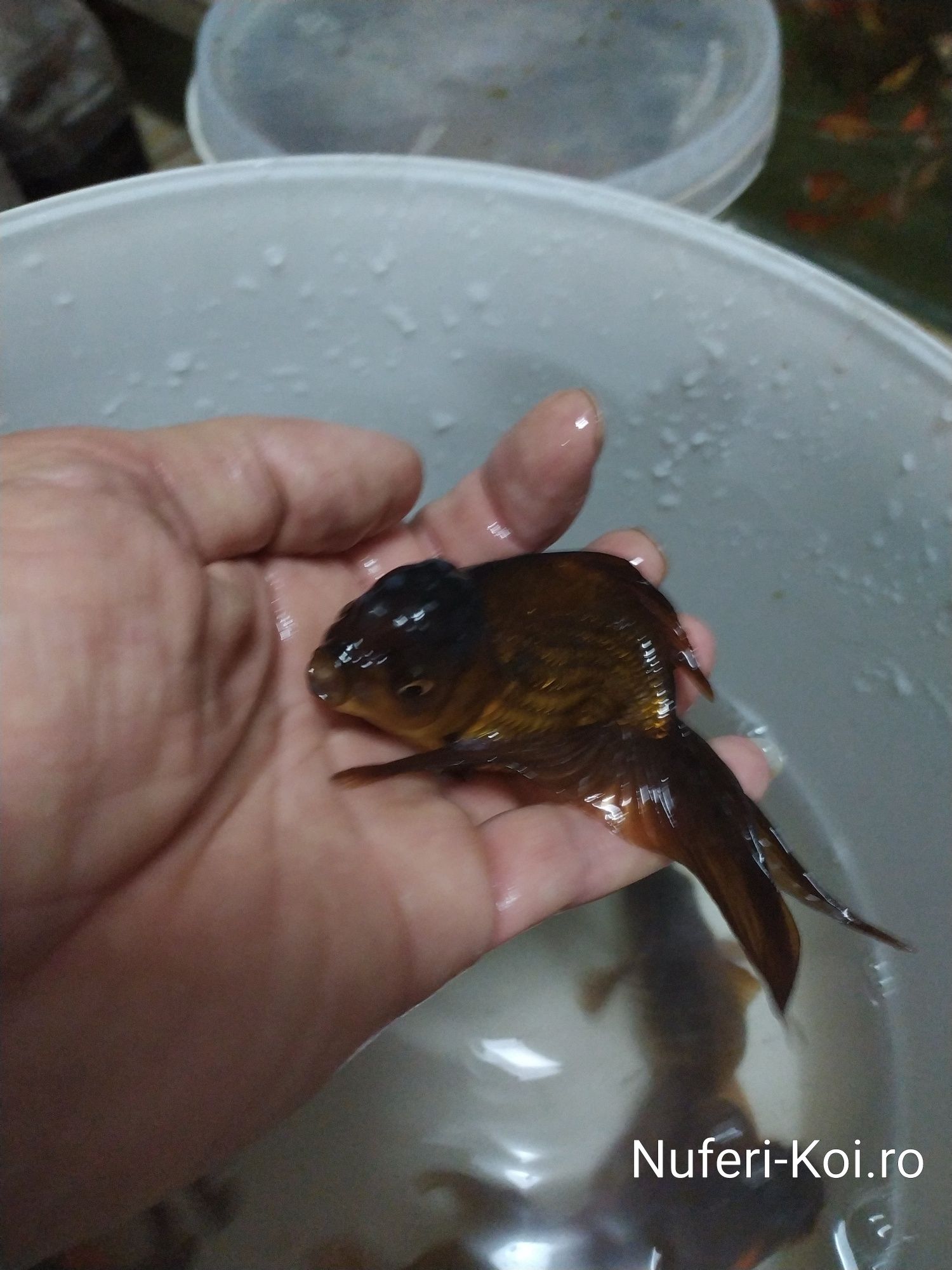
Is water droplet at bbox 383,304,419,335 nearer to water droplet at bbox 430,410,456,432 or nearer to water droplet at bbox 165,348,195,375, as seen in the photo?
water droplet at bbox 430,410,456,432

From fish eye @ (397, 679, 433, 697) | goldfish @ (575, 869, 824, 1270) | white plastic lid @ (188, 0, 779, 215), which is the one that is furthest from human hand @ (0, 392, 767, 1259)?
white plastic lid @ (188, 0, 779, 215)

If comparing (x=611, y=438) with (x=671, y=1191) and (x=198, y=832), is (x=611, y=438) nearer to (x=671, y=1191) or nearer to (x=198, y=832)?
(x=198, y=832)

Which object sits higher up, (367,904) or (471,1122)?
(367,904)

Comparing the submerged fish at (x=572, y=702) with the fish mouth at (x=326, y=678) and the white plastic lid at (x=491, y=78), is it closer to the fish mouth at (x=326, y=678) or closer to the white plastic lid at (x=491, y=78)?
the fish mouth at (x=326, y=678)

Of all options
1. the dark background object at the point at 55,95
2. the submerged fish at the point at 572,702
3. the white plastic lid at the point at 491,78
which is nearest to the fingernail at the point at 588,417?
the submerged fish at the point at 572,702

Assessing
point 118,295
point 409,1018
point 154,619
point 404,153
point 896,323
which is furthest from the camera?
point 404,153

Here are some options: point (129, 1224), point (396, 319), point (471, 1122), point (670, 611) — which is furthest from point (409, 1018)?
point (396, 319)

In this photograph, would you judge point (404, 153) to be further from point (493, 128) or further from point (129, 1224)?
point (129, 1224)
